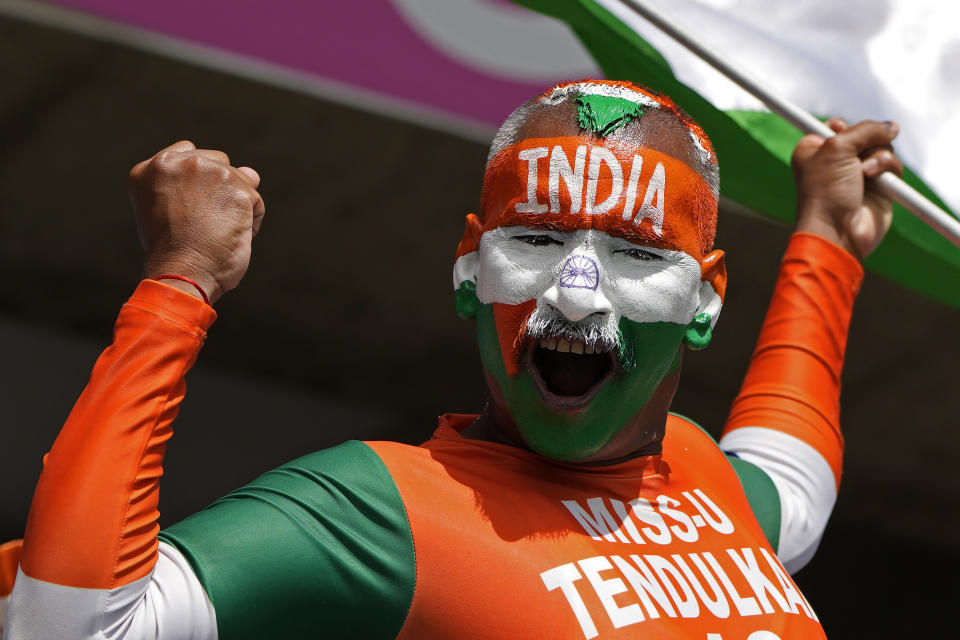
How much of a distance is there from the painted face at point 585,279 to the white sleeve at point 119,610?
64 cm

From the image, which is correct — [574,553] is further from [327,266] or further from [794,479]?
[327,266]

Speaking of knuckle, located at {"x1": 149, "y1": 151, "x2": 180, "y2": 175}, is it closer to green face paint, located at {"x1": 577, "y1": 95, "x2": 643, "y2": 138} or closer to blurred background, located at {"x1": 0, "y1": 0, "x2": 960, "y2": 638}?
green face paint, located at {"x1": 577, "y1": 95, "x2": 643, "y2": 138}

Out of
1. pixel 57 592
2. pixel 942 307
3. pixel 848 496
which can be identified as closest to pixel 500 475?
pixel 57 592

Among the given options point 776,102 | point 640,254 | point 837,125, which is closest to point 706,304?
point 640,254

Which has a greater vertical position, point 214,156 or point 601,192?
point 601,192

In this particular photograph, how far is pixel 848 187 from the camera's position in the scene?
9.25 ft

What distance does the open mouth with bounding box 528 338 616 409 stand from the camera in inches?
80.3

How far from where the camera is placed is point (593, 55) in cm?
314

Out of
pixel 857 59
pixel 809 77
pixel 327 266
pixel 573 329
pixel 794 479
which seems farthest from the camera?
pixel 327 266

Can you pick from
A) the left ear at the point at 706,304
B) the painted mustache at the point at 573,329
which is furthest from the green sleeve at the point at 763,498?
the painted mustache at the point at 573,329

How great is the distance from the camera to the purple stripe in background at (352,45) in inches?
174

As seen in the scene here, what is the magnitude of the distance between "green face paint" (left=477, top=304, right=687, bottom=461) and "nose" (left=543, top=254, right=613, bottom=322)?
0.28ft

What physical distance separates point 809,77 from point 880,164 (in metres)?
0.50

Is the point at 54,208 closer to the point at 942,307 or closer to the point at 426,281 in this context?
the point at 426,281
